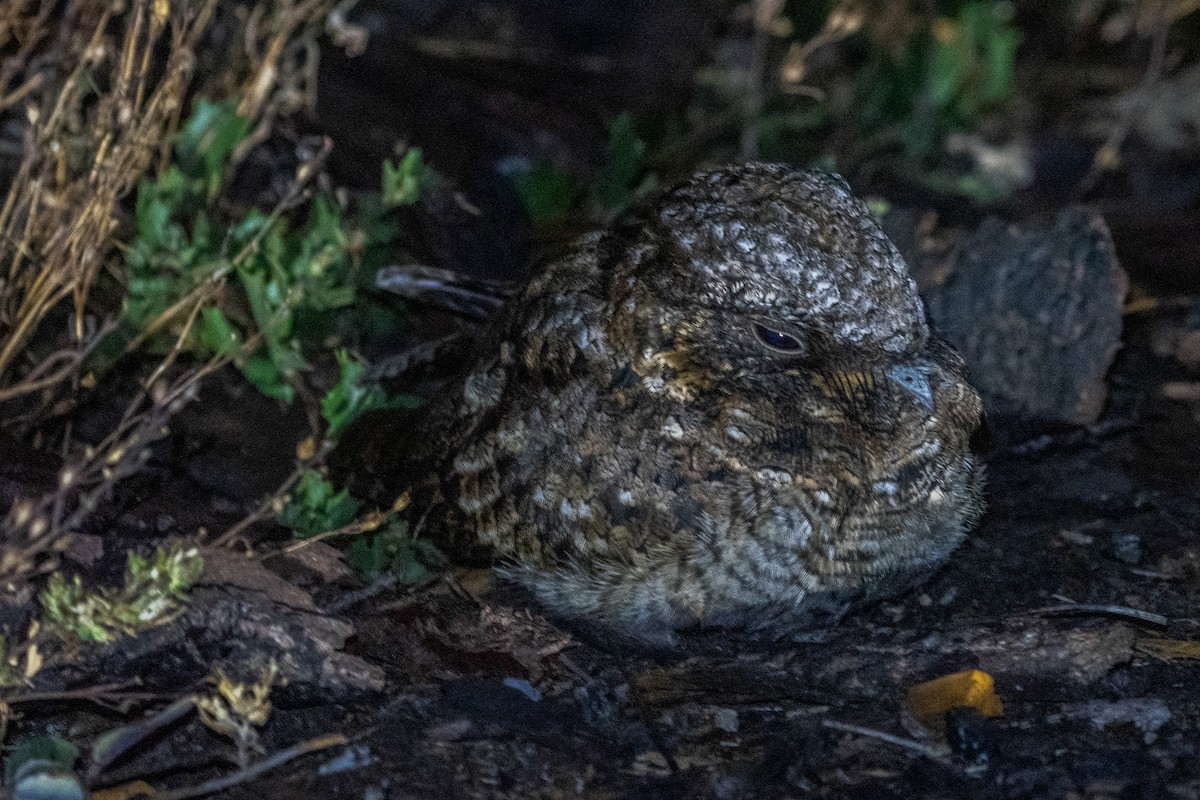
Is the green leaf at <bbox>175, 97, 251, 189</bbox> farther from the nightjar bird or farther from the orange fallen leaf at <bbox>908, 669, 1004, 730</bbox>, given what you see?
the orange fallen leaf at <bbox>908, 669, 1004, 730</bbox>

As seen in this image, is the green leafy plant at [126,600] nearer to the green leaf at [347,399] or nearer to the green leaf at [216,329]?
the green leaf at [347,399]

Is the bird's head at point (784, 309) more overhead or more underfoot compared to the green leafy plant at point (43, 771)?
more overhead

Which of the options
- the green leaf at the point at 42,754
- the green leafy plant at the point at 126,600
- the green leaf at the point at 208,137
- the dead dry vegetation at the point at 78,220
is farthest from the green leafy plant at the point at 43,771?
the green leaf at the point at 208,137

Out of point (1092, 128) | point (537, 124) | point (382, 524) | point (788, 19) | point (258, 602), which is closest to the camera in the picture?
point (258, 602)

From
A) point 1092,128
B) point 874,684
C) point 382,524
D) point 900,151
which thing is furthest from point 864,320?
point 1092,128

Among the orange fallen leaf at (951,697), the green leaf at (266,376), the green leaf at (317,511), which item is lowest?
the orange fallen leaf at (951,697)

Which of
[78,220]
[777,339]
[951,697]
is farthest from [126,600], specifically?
[951,697]

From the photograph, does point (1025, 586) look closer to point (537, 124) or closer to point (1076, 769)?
point (1076, 769)
